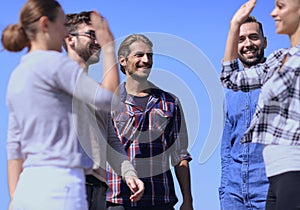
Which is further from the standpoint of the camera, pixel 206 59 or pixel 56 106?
pixel 206 59

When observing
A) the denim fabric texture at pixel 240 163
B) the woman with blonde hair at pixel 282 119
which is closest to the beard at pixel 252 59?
the denim fabric texture at pixel 240 163

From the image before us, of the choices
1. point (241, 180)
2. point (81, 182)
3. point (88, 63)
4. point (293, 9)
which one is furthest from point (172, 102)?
point (81, 182)

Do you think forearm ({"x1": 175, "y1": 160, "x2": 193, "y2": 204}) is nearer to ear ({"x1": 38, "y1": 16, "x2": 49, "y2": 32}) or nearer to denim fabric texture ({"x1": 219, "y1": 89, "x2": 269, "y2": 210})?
denim fabric texture ({"x1": 219, "y1": 89, "x2": 269, "y2": 210})

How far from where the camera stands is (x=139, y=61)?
5.11 meters

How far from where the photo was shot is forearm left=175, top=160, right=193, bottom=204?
4.98 metres

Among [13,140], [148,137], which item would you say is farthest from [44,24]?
[148,137]

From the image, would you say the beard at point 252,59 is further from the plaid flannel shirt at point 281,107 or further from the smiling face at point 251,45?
the plaid flannel shirt at point 281,107

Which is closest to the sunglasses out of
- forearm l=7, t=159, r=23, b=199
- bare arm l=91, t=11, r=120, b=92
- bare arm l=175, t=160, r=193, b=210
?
bare arm l=91, t=11, r=120, b=92

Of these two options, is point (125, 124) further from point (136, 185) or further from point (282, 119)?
point (282, 119)

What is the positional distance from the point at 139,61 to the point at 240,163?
1.17m

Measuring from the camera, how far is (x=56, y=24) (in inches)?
123

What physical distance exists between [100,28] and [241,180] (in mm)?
2348

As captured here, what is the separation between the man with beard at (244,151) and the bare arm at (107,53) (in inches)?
86.2

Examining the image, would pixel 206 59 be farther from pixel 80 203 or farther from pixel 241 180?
pixel 241 180
